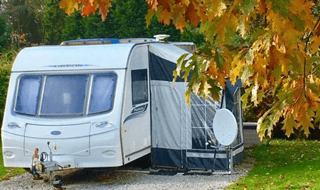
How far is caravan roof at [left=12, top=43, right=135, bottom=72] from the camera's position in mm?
10953

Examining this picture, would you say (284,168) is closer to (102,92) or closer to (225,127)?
(225,127)

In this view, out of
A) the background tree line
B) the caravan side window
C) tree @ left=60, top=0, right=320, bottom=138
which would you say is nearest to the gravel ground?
the caravan side window

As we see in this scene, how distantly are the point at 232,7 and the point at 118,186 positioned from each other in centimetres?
701

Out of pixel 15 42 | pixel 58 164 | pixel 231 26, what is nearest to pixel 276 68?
pixel 231 26

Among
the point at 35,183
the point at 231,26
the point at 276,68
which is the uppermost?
the point at 231,26

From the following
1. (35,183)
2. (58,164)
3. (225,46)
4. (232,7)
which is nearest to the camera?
(232,7)

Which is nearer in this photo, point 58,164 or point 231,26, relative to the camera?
point 231,26

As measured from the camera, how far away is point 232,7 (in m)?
4.11

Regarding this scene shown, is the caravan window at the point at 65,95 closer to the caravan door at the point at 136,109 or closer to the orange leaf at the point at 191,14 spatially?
the caravan door at the point at 136,109

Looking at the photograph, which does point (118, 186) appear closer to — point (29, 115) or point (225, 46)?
point (29, 115)

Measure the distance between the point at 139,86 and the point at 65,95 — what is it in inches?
54.4

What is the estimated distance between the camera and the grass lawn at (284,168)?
10.1m

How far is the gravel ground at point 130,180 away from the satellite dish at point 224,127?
26.5 inches

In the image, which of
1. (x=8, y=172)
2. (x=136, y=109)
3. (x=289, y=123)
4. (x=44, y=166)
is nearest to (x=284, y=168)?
(x=136, y=109)
